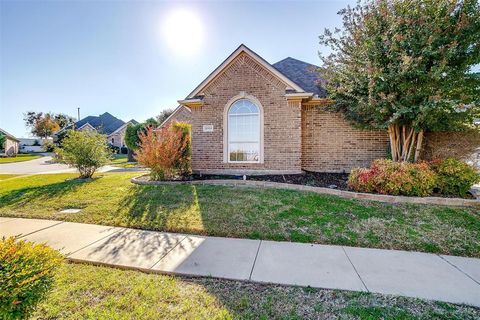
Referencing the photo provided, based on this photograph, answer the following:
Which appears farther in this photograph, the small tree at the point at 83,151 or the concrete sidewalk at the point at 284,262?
the small tree at the point at 83,151

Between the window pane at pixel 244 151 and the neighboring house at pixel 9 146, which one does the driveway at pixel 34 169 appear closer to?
the window pane at pixel 244 151

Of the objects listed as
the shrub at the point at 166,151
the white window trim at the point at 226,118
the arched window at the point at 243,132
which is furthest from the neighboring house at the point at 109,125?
the arched window at the point at 243,132

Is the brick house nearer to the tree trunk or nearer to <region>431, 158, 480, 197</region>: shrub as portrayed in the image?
the tree trunk

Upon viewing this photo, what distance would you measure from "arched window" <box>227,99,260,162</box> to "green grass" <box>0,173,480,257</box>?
115 inches

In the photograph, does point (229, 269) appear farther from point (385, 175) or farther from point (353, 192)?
point (385, 175)

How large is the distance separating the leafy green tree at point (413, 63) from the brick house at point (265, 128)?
6.08 ft

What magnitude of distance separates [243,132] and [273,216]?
5785mm

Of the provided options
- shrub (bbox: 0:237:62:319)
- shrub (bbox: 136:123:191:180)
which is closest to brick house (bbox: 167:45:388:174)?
shrub (bbox: 136:123:191:180)

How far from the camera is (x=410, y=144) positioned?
902 centimetres

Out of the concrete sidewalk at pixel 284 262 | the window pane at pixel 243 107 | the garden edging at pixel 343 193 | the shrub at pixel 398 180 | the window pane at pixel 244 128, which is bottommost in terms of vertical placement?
the concrete sidewalk at pixel 284 262

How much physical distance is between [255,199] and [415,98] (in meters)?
6.15

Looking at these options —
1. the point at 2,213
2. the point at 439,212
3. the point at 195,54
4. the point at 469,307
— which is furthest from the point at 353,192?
the point at 2,213

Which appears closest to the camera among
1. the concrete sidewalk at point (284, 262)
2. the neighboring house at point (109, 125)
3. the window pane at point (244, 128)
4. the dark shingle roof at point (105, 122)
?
the concrete sidewalk at point (284, 262)

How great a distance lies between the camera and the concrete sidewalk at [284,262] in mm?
3167
